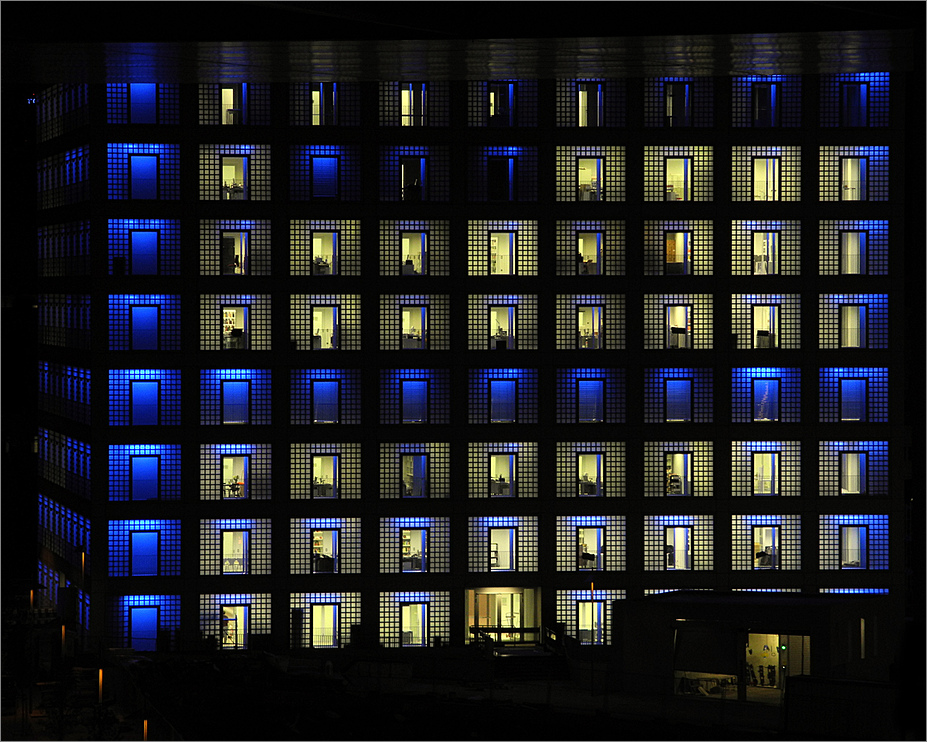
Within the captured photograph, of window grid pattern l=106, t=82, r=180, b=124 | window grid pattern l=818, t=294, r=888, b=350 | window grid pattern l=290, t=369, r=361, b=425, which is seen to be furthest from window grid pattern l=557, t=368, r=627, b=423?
window grid pattern l=106, t=82, r=180, b=124

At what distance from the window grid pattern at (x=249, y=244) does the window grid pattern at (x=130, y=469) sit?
5.50 meters

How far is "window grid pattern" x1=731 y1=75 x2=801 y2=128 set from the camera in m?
47.1

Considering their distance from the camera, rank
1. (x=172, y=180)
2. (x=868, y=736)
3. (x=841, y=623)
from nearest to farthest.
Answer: (x=868, y=736)
(x=841, y=623)
(x=172, y=180)

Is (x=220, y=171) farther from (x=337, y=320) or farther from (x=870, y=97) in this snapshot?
(x=870, y=97)

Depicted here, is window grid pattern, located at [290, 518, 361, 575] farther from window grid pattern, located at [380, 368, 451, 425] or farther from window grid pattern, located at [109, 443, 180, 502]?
window grid pattern, located at [109, 443, 180, 502]

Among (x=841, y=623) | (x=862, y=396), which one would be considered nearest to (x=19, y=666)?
(x=841, y=623)

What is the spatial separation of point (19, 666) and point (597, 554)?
1732 cm

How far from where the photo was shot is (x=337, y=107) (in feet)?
153

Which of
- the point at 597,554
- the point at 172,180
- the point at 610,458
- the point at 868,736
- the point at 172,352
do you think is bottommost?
the point at 868,736

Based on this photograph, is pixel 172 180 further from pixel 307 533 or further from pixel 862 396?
pixel 862 396

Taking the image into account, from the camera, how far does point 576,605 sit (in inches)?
1837

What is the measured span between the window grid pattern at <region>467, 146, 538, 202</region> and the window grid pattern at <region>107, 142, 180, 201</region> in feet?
29.2

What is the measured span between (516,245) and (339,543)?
1061 centimetres

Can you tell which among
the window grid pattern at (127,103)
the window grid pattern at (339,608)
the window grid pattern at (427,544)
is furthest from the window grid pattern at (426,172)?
the window grid pattern at (339,608)
